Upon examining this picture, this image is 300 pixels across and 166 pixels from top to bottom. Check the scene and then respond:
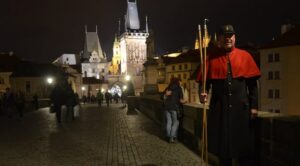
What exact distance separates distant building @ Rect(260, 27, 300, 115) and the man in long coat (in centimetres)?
5434

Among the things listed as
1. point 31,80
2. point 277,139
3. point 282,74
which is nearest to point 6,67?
point 31,80

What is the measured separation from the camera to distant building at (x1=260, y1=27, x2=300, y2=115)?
59406 mm

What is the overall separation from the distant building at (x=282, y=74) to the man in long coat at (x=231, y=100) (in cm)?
5434

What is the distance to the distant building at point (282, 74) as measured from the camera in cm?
5941

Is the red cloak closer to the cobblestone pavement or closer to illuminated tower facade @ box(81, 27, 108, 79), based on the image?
the cobblestone pavement

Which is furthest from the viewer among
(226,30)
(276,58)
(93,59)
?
(93,59)

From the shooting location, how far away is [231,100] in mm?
5887

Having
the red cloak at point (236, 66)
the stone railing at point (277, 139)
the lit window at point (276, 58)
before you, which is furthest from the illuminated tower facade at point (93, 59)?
the red cloak at point (236, 66)

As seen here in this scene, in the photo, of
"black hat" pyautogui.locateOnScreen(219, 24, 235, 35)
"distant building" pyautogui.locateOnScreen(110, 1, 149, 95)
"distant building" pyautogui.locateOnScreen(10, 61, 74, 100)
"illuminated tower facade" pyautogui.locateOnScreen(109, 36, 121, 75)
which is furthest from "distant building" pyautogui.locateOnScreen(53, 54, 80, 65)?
"black hat" pyautogui.locateOnScreen(219, 24, 235, 35)

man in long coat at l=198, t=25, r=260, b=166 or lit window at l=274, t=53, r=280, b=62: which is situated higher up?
lit window at l=274, t=53, r=280, b=62

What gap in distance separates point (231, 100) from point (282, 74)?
57.6 m

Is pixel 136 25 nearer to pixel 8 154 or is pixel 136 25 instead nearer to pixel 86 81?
pixel 86 81

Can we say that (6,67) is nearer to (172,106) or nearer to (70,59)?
(172,106)

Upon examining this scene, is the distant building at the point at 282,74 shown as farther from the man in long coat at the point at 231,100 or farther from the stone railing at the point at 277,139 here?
the man in long coat at the point at 231,100
